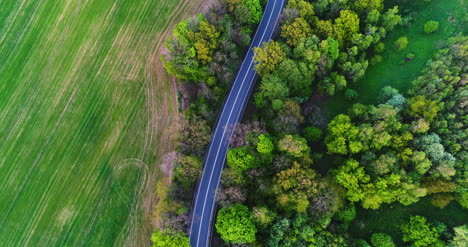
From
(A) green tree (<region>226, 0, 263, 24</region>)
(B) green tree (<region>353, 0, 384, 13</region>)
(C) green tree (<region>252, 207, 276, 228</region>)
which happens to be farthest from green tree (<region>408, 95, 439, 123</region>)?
(A) green tree (<region>226, 0, 263, 24</region>)

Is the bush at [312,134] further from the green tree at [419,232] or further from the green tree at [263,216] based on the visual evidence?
the green tree at [419,232]

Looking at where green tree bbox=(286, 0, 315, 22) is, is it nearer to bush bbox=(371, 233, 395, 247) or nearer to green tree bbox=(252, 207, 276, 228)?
green tree bbox=(252, 207, 276, 228)

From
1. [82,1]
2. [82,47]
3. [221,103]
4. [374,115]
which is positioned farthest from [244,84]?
[82,1]

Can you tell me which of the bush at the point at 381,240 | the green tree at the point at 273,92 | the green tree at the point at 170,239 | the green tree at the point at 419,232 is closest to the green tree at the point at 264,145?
the green tree at the point at 273,92

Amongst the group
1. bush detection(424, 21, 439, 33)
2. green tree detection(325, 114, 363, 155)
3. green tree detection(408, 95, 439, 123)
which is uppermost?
bush detection(424, 21, 439, 33)

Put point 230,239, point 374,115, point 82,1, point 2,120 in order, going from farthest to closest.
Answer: point 82,1
point 2,120
point 374,115
point 230,239

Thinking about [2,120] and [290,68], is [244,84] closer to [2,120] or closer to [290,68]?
[290,68]
